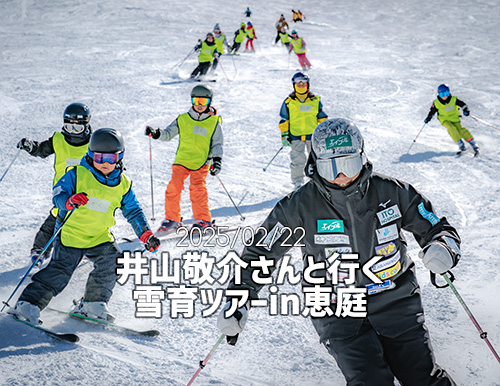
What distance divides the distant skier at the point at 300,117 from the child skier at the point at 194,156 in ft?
6.03

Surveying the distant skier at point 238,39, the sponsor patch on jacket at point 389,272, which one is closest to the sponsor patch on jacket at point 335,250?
the sponsor patch on jacket at point 389,272

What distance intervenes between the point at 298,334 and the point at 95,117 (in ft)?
32.5

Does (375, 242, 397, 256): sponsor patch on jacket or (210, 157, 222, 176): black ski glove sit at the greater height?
(375, 242, 397, 256): sponsor patch on jacket

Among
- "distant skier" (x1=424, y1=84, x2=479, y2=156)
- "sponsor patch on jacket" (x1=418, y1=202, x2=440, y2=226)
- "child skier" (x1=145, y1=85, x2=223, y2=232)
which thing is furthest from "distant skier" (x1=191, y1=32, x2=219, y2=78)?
"sponsor patch on jacket" (x1=418, y1=202, x2=440, y2=226)

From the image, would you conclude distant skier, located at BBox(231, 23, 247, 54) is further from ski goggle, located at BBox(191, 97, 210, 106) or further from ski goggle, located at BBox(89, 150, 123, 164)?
ski goggle, located at BBox(89, 150, 123, 164)

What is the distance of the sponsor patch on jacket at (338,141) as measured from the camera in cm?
286

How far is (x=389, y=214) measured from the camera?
298 centimetres

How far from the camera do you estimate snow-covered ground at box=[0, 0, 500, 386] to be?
411 centimetres

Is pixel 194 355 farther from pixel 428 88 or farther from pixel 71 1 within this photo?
pixel 71 1

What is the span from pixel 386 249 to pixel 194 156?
4.44 metres

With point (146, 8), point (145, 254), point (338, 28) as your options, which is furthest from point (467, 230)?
point (146, 8)

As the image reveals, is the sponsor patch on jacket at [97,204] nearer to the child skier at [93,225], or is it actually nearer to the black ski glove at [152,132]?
the child skier at [93,225]

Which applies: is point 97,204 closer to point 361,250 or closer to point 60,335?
point 60,335

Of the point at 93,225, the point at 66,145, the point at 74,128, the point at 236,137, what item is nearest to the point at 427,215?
the point at 93,225
